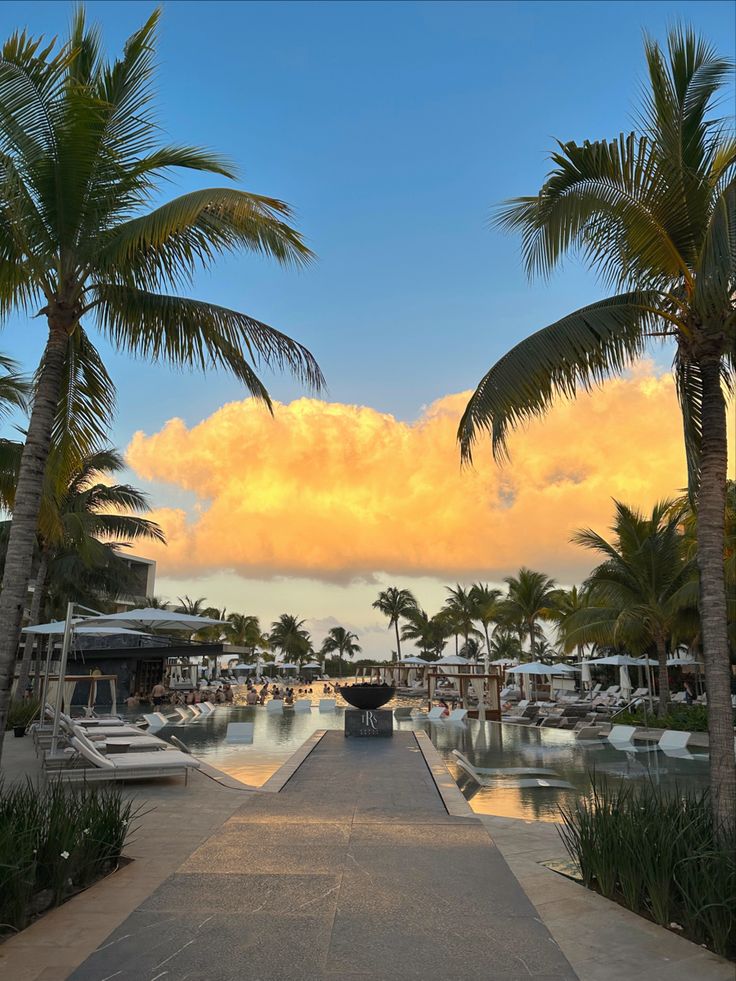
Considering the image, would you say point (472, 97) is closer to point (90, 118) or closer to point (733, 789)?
point (90, 118)

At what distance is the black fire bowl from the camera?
→ 16016 mm

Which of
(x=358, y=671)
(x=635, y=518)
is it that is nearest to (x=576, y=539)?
(x=635, y=518)

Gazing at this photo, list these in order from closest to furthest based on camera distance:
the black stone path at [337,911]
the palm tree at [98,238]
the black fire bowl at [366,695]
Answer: the black stone path at [337,911]
the palm tree at [98,238]
the black fire bowl at [366,695]

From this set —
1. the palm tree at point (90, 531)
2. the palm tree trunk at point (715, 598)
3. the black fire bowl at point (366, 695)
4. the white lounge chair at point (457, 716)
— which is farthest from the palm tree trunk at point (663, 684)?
the palm tree at point (90, 531)

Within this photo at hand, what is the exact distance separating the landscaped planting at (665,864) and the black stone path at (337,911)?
63 cm

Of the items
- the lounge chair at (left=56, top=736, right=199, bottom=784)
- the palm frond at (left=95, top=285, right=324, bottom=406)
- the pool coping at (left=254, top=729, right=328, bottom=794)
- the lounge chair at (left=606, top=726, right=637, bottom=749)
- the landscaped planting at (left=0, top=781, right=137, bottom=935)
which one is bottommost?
the lounge chair at (left=606, top=726, right=637, bottom=749)

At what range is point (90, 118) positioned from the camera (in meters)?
6.50

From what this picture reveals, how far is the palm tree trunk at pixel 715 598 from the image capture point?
209 inches

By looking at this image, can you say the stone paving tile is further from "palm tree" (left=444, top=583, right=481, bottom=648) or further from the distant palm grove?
"palm tree" (left=444, top=583, right=481, bottom=648)

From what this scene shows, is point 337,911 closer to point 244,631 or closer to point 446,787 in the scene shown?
point 446,787

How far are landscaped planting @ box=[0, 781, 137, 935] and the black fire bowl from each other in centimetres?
1056

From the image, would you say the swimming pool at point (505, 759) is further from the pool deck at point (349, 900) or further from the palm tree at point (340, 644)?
the palm tree at point (340, 644)

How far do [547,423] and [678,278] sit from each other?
6.39 feet

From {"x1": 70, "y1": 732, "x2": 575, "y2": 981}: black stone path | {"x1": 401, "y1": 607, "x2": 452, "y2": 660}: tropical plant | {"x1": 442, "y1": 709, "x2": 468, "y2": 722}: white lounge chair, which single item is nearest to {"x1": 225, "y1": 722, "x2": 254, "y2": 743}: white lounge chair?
{"x1": 442, "y1": 709, "x2": 468, "y2": 722}: white lounge chair
